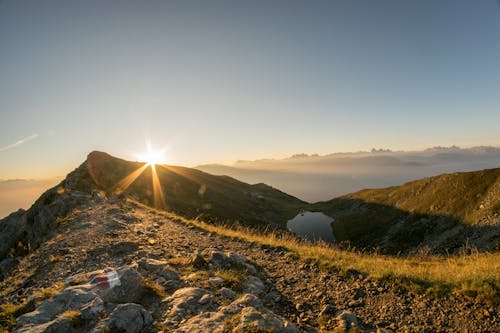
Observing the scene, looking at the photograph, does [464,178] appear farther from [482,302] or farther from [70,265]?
[70,265]

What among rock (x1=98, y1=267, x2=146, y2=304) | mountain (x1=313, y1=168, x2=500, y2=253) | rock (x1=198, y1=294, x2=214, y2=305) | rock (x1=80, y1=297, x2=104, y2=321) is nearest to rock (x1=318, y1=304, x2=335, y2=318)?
rock (x1=198, y1=294, x2=214, y2=305)

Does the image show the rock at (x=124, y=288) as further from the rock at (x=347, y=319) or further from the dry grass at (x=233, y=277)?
the rock at (x=347, y=319)

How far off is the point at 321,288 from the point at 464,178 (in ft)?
272

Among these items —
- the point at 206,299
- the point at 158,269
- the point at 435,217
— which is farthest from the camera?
the point at 435,217

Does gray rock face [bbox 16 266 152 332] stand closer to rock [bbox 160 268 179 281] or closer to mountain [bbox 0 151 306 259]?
rock [bbox 160 268 179 281]

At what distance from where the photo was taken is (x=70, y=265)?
11.6 m

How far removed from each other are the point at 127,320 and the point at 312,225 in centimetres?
11226

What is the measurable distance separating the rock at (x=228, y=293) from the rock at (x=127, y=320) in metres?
2.21

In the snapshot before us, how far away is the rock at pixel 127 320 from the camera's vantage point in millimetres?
6180

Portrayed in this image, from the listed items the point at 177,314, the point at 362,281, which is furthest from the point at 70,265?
the point at 362,281

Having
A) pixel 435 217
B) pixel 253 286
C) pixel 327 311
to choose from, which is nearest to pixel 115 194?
pixel 253 286

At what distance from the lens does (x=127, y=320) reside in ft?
20.9

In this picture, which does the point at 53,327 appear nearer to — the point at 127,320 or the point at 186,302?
the point at 127,320

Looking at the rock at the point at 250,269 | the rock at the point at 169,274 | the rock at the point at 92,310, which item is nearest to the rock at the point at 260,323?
the rock at the point at 92,310
